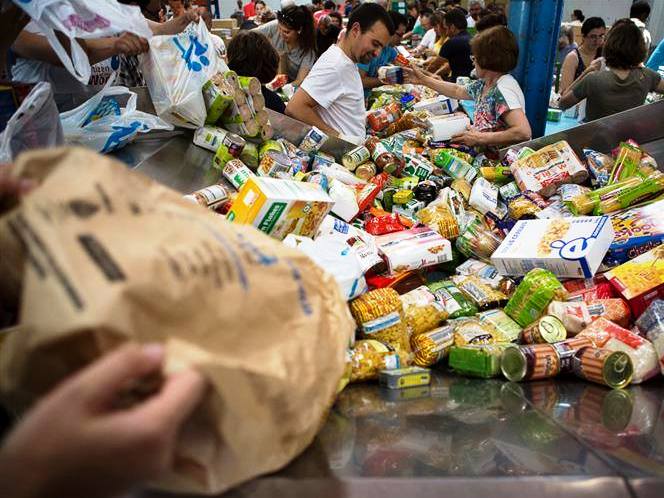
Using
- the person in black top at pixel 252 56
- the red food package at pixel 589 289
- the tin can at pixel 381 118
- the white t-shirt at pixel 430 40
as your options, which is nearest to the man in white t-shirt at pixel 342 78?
the person in black top at pixel 252 56

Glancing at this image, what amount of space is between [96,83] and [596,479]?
303 centimetres

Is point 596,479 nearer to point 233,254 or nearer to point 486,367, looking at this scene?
point 486,367

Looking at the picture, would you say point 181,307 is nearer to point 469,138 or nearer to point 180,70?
point 180,70

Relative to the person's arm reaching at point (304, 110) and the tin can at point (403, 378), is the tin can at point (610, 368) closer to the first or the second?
the tin can at point (403, 378)

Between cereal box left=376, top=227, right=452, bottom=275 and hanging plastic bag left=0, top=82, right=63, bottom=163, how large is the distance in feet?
4.63

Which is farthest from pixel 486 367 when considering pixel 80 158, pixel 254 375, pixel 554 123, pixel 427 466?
pixel 554 123

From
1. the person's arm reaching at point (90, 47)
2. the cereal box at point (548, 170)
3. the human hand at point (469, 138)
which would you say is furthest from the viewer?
the human hand at point (469, 138)

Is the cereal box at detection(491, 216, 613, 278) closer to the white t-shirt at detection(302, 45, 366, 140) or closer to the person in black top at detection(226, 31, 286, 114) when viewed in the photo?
the white t-shirt at detection(302, 45, 366, 140)

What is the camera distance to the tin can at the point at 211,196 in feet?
7.40

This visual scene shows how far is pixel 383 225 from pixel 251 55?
5.32 feet

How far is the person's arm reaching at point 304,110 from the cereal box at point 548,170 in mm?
1222

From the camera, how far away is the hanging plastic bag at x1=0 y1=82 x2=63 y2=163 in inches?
76.8

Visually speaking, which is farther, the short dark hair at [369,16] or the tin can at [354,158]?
the short dark hair at [369,16]

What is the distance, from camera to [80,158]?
0.77m
